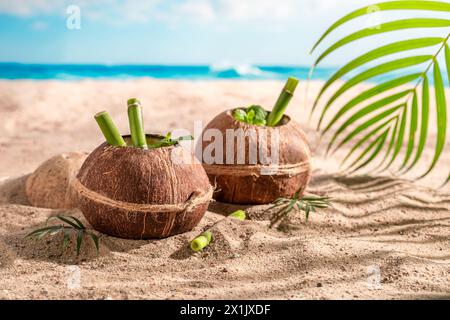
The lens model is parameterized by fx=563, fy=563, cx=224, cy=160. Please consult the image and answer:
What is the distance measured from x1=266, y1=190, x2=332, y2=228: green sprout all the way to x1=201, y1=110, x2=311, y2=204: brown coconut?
0.18 feet

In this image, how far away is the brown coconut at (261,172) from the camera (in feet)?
8.74

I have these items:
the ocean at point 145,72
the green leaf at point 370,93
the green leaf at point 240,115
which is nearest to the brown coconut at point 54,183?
the green leaf at point 240,115

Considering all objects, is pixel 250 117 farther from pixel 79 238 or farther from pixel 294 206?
pixel 79 238

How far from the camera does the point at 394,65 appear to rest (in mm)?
2074

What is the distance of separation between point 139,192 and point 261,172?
2.41ft

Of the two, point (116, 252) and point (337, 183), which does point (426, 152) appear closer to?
point (337, 183)

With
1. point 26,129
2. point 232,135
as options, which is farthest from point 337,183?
point 26,129

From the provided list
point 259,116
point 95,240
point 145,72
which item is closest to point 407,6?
point 259,116

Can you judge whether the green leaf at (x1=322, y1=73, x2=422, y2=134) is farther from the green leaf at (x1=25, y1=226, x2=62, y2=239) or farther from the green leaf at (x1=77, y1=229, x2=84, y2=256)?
the green leaf at (x1=25, y1=226, x2=62, y2=239)

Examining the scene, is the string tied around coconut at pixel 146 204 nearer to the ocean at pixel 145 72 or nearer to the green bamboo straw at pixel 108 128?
the green bamboo straw at pixel 108 128

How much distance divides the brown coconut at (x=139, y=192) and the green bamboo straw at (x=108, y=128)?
0.12 ft

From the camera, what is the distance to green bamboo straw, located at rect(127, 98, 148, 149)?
2.22 meters

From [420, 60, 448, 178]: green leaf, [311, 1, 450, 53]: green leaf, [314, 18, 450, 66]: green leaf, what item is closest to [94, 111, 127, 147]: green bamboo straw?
[314, 18, 450, 66]: green leaf
